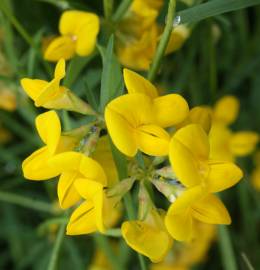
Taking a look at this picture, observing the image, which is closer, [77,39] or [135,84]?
[135,84]

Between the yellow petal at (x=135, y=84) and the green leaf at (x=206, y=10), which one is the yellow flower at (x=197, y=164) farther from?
the green leaf at (x=206, y=10)

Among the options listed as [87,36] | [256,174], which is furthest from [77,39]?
[256,174]

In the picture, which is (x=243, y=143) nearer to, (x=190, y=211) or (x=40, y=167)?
(x=190, y=211)

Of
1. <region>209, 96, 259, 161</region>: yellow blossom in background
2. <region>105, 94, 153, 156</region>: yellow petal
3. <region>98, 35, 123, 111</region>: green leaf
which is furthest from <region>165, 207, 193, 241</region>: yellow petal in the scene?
<region>209, 96, 259, 161</region>: yellow blossom in background

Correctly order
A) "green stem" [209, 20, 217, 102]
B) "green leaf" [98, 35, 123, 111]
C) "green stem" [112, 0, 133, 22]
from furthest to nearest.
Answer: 1. "green stem" [209, 20, 217, 102]
2. "green stem" [112, 0, 133, 22]
3. "green leaf" [98, 35, 123, 111]

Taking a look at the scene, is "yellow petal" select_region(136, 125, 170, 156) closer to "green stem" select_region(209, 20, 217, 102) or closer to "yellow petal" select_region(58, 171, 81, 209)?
"yellow petal" select_region(58, 171, 81, 209)

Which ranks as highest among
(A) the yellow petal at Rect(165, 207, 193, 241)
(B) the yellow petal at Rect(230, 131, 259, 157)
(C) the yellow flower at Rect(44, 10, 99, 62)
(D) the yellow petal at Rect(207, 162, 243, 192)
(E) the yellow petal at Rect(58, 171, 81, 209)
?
(C) the yellow flower at Rect(44, 10, 99, 62)

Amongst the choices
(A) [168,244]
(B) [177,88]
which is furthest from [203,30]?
(A) [168,244]
